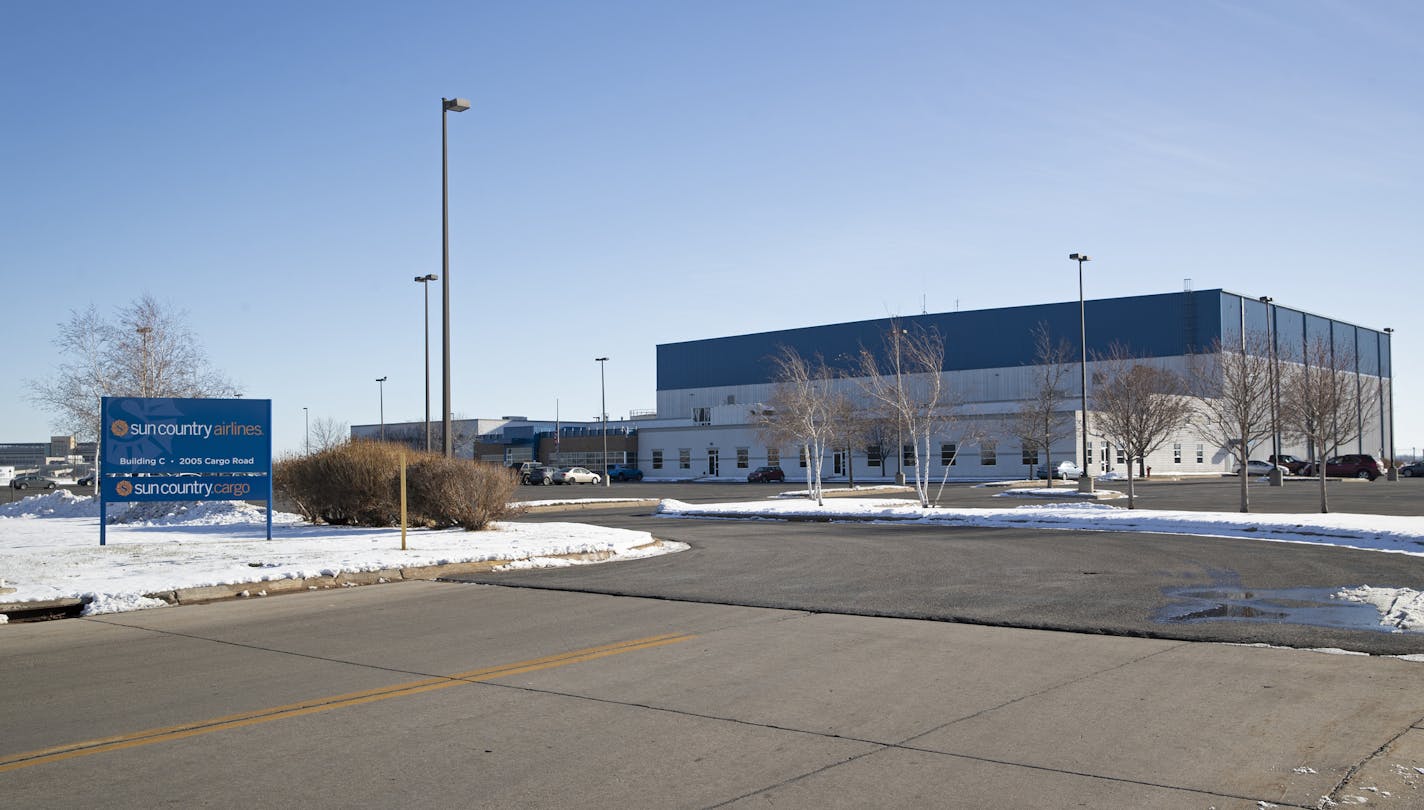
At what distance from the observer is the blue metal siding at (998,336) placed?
79.1 meters

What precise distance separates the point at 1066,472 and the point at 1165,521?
4589 centimetres

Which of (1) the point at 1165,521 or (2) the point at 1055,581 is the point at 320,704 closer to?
(2) the point at 1055,581

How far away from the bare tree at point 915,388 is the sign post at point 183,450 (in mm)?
17549

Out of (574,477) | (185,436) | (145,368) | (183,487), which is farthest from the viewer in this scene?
(574,477)

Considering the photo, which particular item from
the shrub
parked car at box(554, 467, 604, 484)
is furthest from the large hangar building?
the shrub

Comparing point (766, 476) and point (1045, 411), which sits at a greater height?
point (1045, 411)

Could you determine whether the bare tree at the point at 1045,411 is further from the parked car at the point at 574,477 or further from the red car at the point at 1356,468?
the parked car at the point at 574,477

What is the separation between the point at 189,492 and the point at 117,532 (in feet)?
13.9

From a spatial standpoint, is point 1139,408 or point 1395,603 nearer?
point 1395,603

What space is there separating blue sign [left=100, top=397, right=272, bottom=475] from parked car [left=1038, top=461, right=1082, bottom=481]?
54684mm

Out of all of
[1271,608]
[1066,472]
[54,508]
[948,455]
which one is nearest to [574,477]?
[948,455]

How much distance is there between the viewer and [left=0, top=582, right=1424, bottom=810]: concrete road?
5.64 meters

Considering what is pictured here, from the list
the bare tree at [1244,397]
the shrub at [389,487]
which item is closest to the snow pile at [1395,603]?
the bare tree at [1244,397]

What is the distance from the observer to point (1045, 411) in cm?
5109
